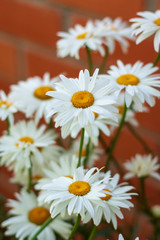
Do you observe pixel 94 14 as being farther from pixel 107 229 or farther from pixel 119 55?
pixel 107 229

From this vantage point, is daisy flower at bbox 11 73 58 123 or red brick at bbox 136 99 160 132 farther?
red brick at bbox 136 99 160 132

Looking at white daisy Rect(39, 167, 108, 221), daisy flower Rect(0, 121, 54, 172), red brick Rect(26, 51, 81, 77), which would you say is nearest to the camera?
white daisy Rect(39, 167, 108, 221)

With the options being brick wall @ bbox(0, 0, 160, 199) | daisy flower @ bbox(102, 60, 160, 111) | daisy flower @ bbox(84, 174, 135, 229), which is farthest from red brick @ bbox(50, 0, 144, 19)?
daisy flower @ bbox(84, 174, 135, 229)

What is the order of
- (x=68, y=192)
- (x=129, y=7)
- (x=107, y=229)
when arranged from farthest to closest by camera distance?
(x=129, y=7) → (x=107, y=229) → (x=68, y=192)

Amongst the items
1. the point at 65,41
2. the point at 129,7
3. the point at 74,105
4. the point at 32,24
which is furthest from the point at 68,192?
the point at 32,24

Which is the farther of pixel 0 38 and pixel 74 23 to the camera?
pixel 0 38

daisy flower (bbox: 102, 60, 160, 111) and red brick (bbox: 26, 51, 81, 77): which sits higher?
red brick (bbox: 26, 51, 81, 77)

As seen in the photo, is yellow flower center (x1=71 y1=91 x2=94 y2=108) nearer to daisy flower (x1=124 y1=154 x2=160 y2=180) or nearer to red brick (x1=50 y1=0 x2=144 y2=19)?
daisy flower (x1=124 y1=154 x2=160 y2=180)

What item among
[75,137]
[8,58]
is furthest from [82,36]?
[8,58]
